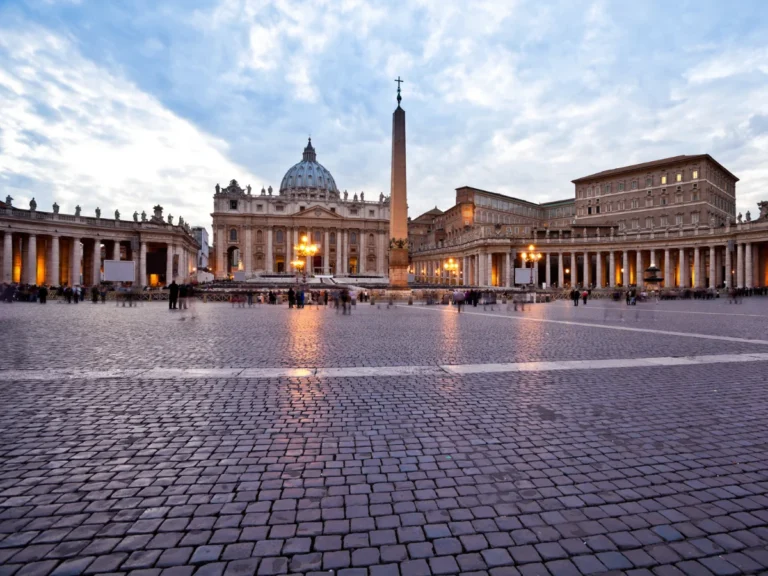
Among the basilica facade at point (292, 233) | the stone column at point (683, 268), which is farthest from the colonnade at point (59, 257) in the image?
the stone column at point (683, 268)

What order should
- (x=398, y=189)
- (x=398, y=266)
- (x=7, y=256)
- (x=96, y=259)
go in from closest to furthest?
(x=398, y=189), (x=398, y=266), (x=7, y=256), (x=96, y=259)

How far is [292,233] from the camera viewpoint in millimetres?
98750

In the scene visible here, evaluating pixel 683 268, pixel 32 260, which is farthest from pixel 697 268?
pixel 32 260

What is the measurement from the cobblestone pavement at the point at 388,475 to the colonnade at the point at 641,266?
132ft

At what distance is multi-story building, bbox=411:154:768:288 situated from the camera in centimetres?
5294

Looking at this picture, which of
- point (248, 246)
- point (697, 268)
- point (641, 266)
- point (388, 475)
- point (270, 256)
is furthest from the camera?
point (270, 256)

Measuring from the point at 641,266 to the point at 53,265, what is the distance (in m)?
73.0

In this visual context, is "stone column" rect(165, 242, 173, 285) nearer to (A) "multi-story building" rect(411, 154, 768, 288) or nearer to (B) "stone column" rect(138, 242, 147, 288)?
(B) "stone column" rect(138, 242, 147, 288)

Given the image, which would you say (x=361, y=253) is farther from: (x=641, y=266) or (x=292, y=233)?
(x=641, y=266)

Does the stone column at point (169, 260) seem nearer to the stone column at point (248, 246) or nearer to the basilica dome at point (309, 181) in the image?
the stone column at point (248, 246)

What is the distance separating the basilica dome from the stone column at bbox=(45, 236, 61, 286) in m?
70.4

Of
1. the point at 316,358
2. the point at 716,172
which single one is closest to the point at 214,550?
the point at 316,358

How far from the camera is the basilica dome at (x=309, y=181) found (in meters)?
119

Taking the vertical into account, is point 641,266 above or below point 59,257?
below
